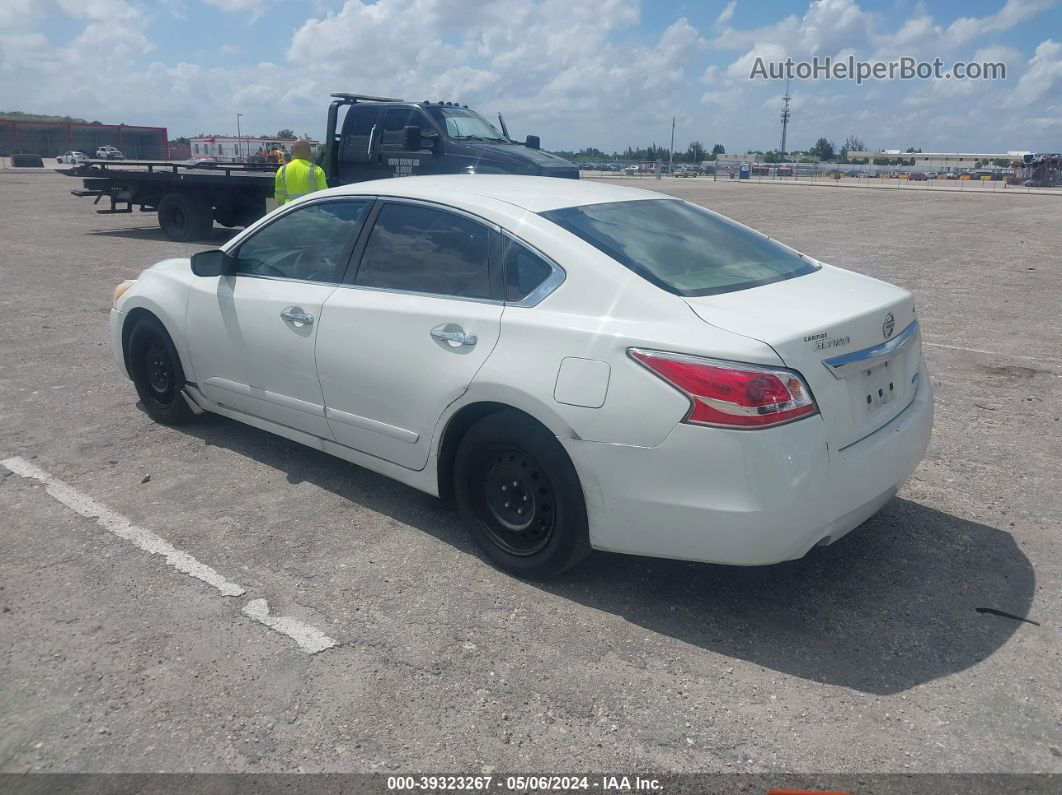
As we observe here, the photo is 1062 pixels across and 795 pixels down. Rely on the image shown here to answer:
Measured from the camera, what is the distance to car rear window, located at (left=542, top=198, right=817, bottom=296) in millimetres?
3549

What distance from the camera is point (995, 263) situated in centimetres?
1430

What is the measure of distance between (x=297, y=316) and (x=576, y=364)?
1752 millimetres

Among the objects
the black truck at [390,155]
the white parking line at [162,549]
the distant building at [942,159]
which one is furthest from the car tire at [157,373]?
the distant building at [942,159]

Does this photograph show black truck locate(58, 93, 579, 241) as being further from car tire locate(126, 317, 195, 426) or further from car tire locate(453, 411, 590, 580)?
car tire locate(453, 411, 590, 580)

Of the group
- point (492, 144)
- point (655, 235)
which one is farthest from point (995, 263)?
point (655, 235)

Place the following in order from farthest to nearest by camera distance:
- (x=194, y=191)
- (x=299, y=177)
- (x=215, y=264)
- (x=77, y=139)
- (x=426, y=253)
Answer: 1. (x=77, y=139)
2. (x=194, y=191)
3. (x=299, y=177)
4. (x=215, y=264)
5. (x=426, y=253)

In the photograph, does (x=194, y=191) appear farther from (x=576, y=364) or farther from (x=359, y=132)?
(x=576, y=364)

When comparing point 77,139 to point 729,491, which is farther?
point 77,139

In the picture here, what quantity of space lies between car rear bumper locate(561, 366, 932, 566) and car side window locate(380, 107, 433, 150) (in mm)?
10789

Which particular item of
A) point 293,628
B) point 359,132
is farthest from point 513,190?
point 359,132

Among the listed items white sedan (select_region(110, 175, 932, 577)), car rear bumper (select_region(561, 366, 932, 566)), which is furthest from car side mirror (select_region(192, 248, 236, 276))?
car rear bumper (select_region(561, 366, 932, 566))

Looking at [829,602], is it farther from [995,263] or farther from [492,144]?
[995,263]

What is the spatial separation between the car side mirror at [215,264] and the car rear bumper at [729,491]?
8.41ft

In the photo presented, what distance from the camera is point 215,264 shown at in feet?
15.9
